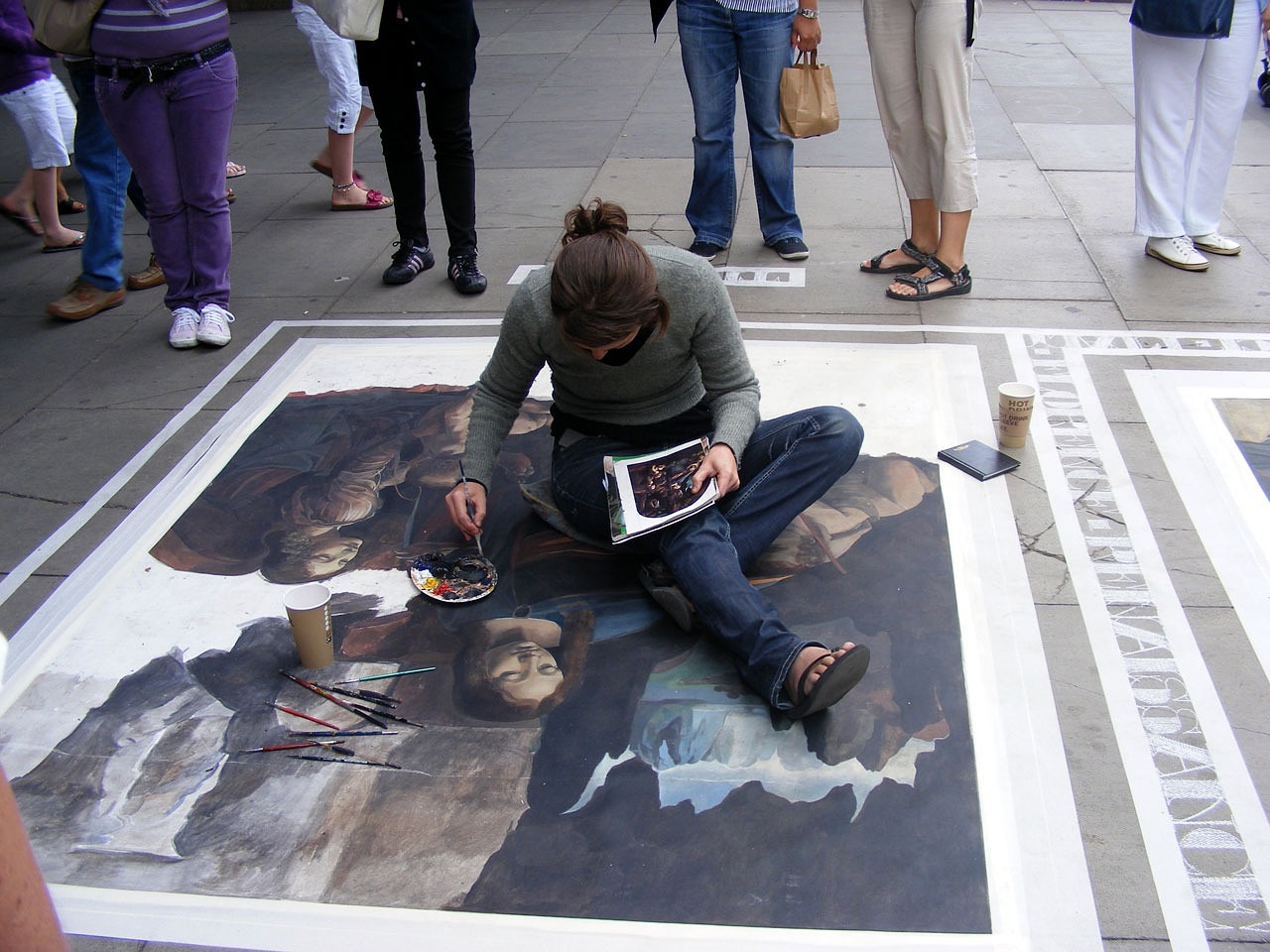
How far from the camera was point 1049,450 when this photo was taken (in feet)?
10.5

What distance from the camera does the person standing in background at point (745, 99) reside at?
13.9 feet

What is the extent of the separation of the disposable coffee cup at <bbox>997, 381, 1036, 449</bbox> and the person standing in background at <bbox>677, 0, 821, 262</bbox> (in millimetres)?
1598

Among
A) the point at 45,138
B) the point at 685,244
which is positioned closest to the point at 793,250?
the point at 685,244

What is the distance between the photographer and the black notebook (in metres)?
3.11

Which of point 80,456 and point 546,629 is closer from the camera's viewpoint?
point 546,629

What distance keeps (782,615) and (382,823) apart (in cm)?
102

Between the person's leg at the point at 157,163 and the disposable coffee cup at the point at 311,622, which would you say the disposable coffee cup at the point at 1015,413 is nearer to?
the disposable coffee cup at the point at 311,622

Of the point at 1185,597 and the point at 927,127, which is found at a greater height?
the point at 927,127

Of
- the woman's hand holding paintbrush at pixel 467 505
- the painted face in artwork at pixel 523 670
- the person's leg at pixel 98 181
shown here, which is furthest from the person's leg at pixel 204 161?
the painted face in artwork at pixel 523 670

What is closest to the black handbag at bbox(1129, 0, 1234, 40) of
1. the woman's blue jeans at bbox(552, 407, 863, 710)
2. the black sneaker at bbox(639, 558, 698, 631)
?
the woman's blue jeans at bbox(552, 407, 863, 710)

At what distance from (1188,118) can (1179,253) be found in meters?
0.51

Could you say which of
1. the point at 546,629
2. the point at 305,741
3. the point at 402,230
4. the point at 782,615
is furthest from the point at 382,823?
the point at 402,230

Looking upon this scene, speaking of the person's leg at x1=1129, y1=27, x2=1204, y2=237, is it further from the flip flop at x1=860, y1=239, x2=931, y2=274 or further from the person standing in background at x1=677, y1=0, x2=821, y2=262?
the person standing in background at x1=677, y1=0, x2=821, y2=262

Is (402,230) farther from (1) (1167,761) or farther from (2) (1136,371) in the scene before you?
(1) (1167,761)
